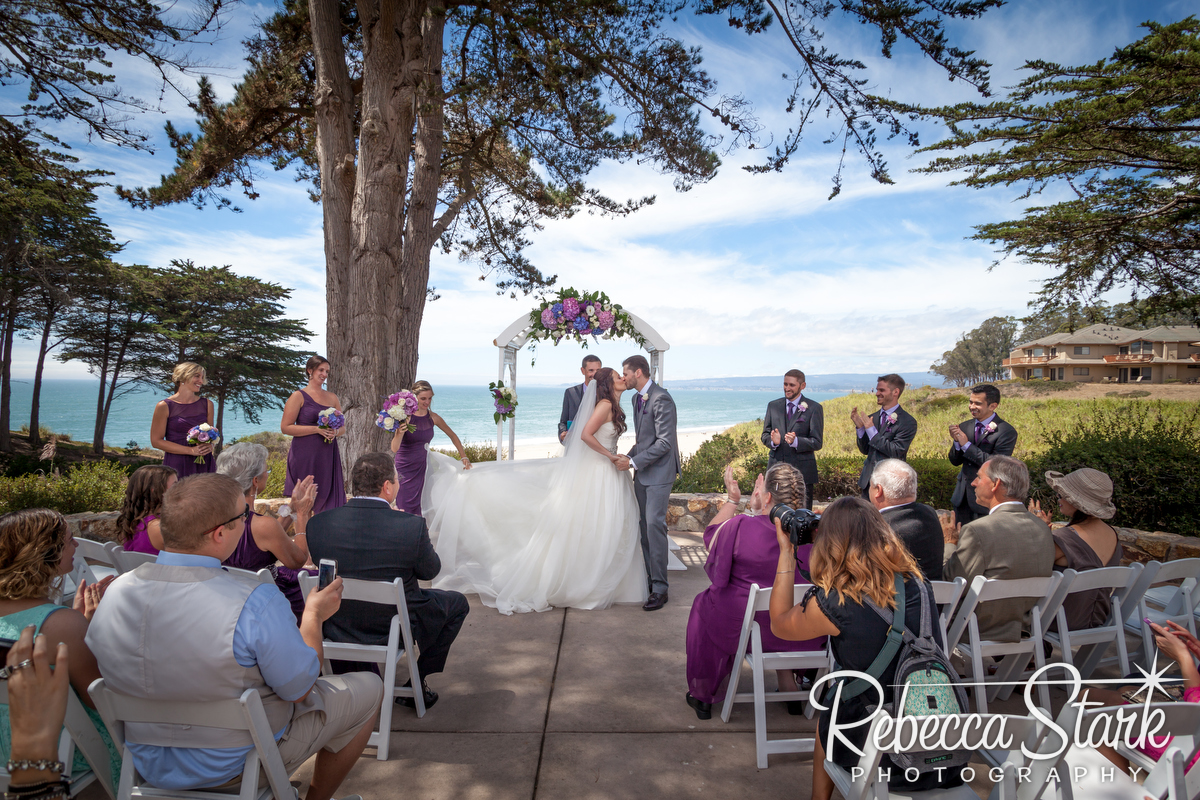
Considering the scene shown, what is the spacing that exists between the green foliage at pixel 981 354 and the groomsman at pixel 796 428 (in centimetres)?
6451

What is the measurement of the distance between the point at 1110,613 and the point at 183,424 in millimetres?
7041

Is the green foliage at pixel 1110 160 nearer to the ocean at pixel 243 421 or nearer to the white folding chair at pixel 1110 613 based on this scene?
the white folding chair at pixel 1110 613

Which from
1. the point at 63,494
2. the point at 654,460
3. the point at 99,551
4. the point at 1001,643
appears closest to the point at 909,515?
the point at 1001,643

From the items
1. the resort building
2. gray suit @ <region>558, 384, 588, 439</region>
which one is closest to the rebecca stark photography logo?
gray suit @ <region>558, 384, 588, 439</region>

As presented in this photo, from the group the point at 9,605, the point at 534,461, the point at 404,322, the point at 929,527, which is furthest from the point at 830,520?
the point at 404,322

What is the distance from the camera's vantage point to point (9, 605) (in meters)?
1.86

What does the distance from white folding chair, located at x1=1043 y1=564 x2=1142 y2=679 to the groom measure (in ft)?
8.61

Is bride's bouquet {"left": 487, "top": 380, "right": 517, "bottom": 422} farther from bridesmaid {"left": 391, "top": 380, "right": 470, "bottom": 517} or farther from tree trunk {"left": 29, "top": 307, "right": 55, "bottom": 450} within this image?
tree trunk {"left": 29, "top": 307, "right": 55, "bottom": 450}

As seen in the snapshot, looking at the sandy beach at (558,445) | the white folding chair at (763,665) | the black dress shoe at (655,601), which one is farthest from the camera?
the sandy beach at (558,445)

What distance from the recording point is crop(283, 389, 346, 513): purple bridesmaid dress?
5.63 metres

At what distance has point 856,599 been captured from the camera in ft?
6.43

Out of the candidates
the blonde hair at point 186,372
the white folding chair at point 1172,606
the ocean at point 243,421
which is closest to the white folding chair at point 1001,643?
the white folding chair at point 1172,606

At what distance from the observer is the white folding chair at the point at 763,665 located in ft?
8.79

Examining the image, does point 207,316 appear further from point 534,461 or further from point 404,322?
point 534,461
